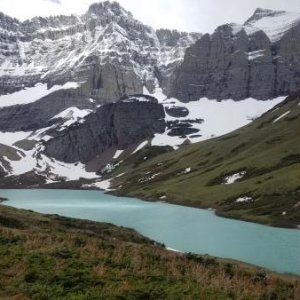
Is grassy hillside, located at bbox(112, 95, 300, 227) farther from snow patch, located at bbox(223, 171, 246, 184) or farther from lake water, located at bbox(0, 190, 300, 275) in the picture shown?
lake water, located at bbox(0, 190, 300, 275)

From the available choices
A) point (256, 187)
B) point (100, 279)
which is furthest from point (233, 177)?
point (100, 279)

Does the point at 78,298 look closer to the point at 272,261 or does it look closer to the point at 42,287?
the point at 42,287

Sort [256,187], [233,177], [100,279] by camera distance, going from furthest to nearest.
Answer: [233,177] → [256,187] → [100,279]

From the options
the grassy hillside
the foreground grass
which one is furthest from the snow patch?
the foreground grass

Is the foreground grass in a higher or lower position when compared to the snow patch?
higher

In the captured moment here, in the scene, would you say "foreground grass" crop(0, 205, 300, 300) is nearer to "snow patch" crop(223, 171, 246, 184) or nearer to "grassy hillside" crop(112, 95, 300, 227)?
"grassy hillside" crop(112, 95, 300, 227)

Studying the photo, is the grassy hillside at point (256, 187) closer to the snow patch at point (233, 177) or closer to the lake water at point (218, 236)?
the snow patch at point (233, 177)

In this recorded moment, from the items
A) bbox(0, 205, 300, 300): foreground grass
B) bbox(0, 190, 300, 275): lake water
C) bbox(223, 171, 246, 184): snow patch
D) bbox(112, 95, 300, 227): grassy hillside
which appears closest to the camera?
bbox(0, 205, 300, 300): foreground grass

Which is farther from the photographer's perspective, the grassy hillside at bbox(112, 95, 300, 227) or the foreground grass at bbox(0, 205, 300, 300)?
the grassy hillside at bbox(112, 95, 300, 227)

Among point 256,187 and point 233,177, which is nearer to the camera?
point 256,187

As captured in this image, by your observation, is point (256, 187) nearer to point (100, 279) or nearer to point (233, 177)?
point (233, 177)

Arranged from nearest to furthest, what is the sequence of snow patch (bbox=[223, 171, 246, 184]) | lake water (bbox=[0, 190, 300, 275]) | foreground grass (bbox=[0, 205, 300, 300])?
foreground grass (bbox=[0, 205, 300, 300]) < lake water (bbox=[0, 190, 300, 275]) < snow patch (bbox=[223, 171, 246, 184])

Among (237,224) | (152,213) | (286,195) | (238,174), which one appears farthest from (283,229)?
(238,174)

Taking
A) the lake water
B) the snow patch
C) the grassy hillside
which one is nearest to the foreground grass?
the lake water
